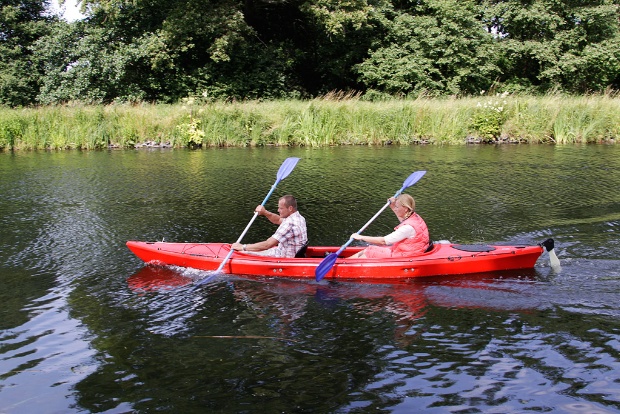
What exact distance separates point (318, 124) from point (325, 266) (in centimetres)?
1337

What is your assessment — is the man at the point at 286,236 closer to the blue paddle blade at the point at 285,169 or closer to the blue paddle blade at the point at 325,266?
the blue paddle blade at the point at 325,266

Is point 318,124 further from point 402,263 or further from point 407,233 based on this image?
point 402,263

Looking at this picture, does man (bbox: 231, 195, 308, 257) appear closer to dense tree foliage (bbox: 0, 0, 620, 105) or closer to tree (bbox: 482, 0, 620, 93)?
dense tree foliage (bbox: 0, 0, 620, 105)

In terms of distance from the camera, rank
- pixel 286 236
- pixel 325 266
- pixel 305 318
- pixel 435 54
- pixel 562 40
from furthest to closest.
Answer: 1. pixel 562 40
2. pixel 435 54
3. pixel 286 236
4. pixel 325 266
5. pixel 305 318

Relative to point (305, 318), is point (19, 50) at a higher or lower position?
higher

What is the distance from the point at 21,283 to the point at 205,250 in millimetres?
2189

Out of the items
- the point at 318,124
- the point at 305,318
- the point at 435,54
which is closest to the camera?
the point at 305,318

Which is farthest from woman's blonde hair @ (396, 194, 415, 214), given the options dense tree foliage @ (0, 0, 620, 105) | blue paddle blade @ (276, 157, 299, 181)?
dense tree foliage @ (0, 0, 620, 105)

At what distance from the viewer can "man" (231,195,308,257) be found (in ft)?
24.7

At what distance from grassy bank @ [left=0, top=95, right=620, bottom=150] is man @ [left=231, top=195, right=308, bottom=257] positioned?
41.6ft

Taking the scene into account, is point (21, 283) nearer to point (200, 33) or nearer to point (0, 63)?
point (200, 33)

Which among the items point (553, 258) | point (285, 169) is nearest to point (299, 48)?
point (285, 169)

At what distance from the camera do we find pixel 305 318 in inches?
246

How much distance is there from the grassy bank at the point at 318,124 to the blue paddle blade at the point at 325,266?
13.2 metres
